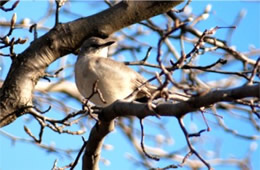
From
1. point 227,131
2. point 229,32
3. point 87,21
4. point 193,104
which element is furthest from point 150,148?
point 193,104

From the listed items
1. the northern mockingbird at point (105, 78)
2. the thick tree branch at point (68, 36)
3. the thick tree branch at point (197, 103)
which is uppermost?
the thick tree branch at point (197, 103)

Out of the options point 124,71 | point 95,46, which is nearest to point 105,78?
point 124,71

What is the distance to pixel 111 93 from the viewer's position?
13.4ft

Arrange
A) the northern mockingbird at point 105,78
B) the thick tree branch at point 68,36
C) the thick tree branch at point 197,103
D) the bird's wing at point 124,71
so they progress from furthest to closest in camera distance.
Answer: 1. the bird's wing at point 124,71
2. the northern mockingbird at point 105,78
3. the thick tree branch at point 68,36
4. the thick tree branch at point 197,103

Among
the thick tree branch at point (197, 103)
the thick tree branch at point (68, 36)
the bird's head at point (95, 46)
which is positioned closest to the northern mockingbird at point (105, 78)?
the bird's head at point (95, 46)

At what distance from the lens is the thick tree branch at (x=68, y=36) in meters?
3.76

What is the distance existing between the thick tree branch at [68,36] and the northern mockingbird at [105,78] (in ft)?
Result: 0.63

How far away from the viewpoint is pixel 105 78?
4.12 metres

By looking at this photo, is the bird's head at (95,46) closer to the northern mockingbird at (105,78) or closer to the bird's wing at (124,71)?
the northern mockingbird at (105,78)

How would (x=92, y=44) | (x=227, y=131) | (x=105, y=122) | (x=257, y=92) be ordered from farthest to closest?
(x=227, y=131), (x=92, y=44), (x=105, y=122), (x=257, y=92)

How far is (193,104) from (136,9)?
1.77 m

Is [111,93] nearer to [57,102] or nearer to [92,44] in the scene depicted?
[92,44]

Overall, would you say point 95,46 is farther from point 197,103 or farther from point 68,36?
point 197,103

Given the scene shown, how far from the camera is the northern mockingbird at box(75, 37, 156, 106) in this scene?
410cm
